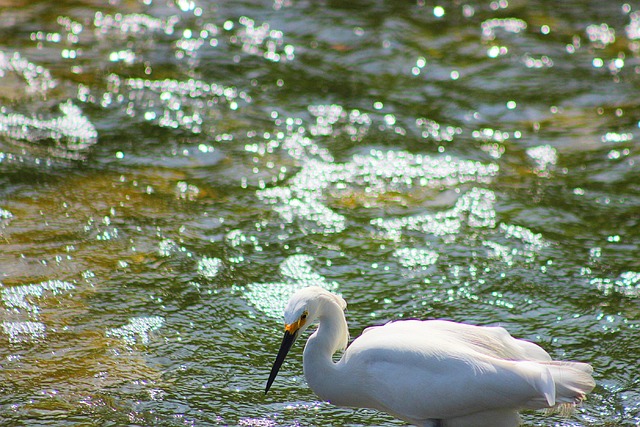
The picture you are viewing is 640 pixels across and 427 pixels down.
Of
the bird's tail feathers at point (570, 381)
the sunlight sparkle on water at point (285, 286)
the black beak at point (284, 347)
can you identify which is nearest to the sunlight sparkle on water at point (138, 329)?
the sunlight sparkle on water at point (285, 286)

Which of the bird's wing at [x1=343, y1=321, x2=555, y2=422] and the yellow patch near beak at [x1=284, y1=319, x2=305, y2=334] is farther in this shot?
the yellow patch near beak at [x1=284, y1=319, x2=305, y2=334]

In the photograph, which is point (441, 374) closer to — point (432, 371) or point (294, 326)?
point (432, 371)

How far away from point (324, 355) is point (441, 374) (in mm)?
414

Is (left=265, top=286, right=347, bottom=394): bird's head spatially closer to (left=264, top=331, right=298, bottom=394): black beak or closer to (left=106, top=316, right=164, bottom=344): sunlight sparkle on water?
(left=264, top=331, right=298, bottom=394): black beak

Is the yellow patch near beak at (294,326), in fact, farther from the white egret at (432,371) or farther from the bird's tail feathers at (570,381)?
the bird's tail feathers at (570,381)

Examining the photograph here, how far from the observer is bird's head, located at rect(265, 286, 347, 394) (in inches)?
113

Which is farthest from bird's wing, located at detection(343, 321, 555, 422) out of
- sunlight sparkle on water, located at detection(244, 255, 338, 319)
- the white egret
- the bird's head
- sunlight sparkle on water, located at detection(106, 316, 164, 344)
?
sunlight sparkle on water, located at detection(106, 316, 164, 344)

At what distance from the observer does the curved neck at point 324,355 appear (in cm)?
295

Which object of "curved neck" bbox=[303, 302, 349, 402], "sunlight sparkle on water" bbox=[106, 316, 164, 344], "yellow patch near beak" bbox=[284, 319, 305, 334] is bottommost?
"sunlight sparkle on water" bbox=[106, 316, 164, 344]

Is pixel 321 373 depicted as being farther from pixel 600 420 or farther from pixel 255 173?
pixel 255 173

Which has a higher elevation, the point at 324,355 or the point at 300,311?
the point at 300,311

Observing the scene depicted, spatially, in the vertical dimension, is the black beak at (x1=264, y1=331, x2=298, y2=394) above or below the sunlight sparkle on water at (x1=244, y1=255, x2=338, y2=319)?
above

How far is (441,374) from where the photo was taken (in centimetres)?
281

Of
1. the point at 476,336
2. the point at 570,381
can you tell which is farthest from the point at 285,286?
the point at 570,381
